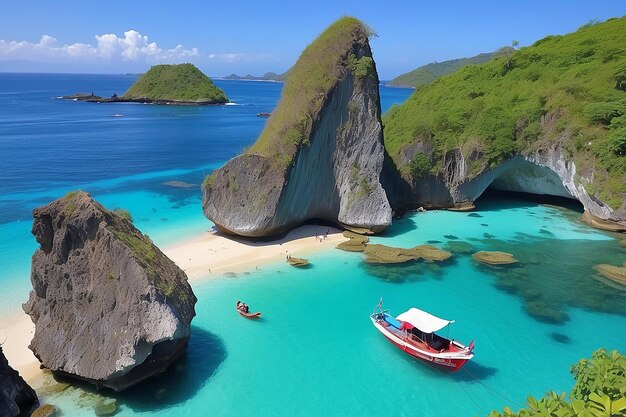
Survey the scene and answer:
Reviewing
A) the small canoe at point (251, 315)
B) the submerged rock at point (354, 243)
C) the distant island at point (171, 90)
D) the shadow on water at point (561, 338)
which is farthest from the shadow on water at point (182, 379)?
the distant island at point (171, 90)

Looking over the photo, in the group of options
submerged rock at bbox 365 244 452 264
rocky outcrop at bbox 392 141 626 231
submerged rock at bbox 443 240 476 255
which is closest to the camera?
submerged rock at bbox 365 244 452 264

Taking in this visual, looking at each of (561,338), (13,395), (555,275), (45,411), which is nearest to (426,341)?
(561,338)

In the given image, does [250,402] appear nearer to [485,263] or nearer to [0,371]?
[0,371]

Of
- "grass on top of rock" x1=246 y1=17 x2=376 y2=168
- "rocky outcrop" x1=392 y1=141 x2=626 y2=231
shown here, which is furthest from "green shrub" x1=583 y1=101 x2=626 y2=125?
"grass on top of rock" x1=246 y1=17 x2=376 y2=168

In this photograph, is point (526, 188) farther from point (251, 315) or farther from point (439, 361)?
point (251, 315)

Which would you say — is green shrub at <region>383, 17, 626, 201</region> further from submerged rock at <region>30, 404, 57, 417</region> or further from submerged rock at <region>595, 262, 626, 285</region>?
submerged rock at <region>30, 404, 57, 417</region>
